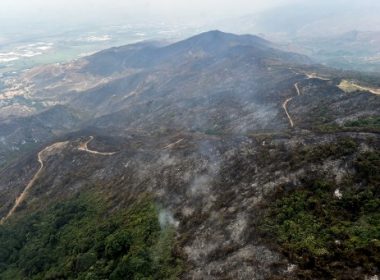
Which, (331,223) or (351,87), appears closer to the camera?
(331,223)

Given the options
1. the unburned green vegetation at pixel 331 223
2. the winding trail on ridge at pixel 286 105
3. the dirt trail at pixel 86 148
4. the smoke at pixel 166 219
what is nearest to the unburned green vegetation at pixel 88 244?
the smoke at pixel 166 219

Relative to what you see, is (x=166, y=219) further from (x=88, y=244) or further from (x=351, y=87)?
(x=351, y=87)

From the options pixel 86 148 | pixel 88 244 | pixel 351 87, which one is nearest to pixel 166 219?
pixel 88 244

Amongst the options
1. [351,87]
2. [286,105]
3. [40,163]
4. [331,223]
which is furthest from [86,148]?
[331,223]

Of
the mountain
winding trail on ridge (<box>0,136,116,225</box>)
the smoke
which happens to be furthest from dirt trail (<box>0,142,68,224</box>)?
the smoke

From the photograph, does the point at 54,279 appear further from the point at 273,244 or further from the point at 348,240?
the point at 348,240

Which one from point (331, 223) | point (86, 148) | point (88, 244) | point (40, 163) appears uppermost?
point (331, 223)

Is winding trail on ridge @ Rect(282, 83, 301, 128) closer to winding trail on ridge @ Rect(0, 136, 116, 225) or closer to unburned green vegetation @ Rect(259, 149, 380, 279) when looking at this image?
winding trail on ridge @ Rect(0, 136, 116, 225)

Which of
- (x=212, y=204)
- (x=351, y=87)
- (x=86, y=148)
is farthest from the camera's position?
(x=351, y=87)

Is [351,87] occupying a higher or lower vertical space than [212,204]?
lower

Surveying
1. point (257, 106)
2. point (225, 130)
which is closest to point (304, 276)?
point (225, 130)

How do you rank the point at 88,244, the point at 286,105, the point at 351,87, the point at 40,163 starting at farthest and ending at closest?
the point at 286,105 → the point at 351,87 → the point at 40,163 → the point at 88,244
